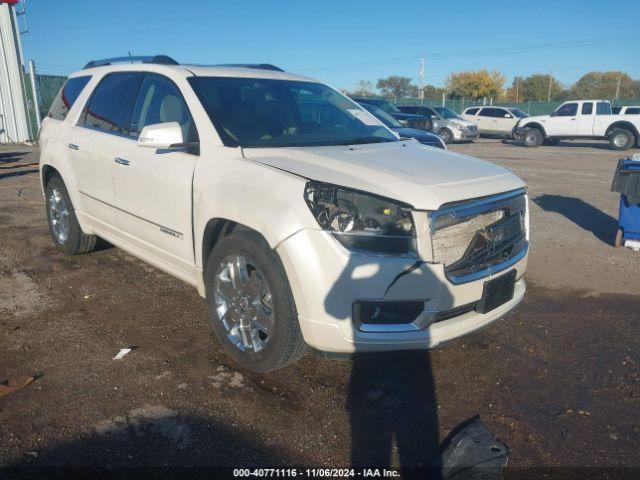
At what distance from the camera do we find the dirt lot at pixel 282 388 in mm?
2668

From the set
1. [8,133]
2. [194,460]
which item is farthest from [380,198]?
[8,133]

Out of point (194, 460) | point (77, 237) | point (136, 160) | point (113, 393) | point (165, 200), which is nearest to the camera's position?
point (194, 460)

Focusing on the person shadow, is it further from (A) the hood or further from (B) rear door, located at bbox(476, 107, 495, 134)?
(B) rear door, located at bbox(476, 107, 495, 134)

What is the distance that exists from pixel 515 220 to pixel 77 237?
4165mm

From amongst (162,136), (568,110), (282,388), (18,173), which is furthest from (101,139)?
(568,110)

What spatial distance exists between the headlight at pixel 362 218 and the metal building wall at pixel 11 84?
17.9m

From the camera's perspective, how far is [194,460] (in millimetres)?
2555

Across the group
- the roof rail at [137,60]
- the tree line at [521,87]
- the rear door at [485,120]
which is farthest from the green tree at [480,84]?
the roof rail at [137,60]

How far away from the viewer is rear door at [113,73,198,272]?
3715 mm

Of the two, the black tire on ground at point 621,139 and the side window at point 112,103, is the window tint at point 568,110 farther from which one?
the side window at point 112,103

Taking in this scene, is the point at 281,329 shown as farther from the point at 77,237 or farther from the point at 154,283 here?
the point at 77,237

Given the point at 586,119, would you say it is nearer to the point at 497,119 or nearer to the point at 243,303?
the point at 497,119

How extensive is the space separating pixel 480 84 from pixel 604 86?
60.3ft

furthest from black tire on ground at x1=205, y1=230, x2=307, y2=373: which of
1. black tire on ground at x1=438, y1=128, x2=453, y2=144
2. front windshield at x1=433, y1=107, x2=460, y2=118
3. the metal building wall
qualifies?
front windshield at x1=433, y1=107, x2=460, y2=118
